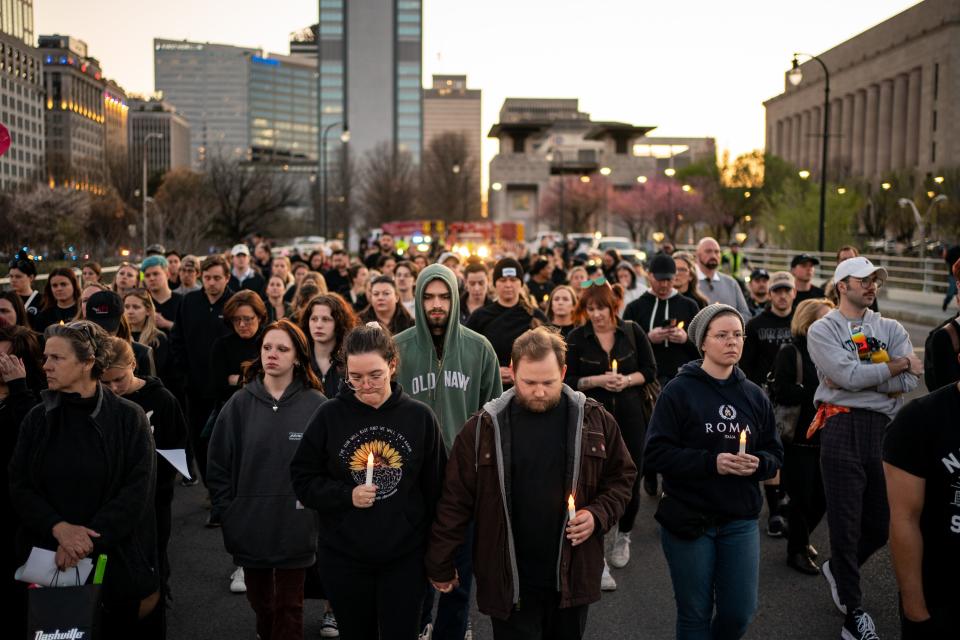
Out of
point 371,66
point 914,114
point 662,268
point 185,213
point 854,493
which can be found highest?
point 371,66

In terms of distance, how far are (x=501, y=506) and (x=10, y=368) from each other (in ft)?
8.98

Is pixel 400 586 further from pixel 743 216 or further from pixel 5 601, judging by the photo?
pixel 743 216

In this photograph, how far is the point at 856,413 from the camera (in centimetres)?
566

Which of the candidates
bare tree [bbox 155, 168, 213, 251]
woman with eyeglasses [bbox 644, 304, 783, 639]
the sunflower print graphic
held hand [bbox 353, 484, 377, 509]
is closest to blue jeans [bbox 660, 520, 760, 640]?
woman with eyeglasses [bbox 644, 304, 783, 639]

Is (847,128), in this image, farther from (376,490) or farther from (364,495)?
(364,495)

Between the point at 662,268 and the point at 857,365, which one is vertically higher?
the point at 662,268

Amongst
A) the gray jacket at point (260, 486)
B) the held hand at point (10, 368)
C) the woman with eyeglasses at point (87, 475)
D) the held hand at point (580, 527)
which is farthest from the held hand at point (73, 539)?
the held hand at point (580, 527)

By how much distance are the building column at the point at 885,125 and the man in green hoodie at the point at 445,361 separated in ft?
365

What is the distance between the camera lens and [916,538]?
10.9ft

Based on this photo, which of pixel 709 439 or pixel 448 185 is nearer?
pixel 709 439

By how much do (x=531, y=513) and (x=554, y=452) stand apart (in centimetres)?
29

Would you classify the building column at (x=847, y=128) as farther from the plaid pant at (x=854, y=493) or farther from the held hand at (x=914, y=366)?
the plaid pant at (x=854, y=493)

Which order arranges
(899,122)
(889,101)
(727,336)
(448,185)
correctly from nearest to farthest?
(727,336), (448,185), (899,122), (889,101)

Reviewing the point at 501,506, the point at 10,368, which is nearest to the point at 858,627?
the point at 501,506
